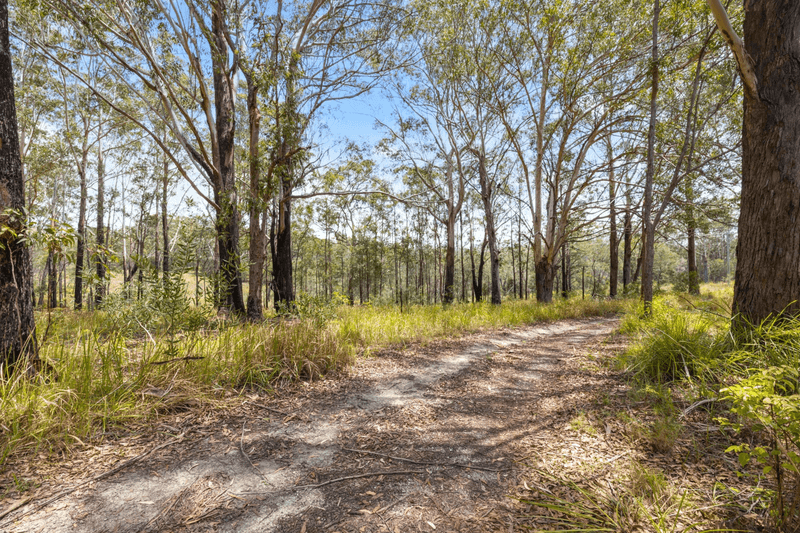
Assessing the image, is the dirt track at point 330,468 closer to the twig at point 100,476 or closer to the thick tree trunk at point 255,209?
the twig at point 100,476

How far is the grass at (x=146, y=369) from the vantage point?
79.7 inches

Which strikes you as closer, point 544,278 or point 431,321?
point 431,321

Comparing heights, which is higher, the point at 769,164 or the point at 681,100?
the point at 681,100

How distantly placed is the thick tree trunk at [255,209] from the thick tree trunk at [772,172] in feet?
20.0

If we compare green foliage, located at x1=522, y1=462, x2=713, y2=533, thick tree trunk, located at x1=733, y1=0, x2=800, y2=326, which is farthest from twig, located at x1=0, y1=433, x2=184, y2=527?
thick tree trunk, located at x1=733, y1=0, x2=800, y2=326

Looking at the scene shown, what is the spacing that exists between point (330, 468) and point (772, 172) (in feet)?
15.0

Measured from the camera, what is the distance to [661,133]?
8219 mm

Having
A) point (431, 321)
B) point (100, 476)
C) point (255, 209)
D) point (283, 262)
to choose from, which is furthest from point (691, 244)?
point (100, 476)

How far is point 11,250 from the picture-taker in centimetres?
236

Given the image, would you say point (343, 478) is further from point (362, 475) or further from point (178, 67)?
point (178, 67)

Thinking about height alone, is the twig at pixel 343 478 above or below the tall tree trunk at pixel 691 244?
below

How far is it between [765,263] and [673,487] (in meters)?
2.74

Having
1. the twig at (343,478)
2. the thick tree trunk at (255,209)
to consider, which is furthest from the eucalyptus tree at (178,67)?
the twig at (343,478)

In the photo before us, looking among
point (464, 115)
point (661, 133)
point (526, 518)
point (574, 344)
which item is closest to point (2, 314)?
point (526, 518)
